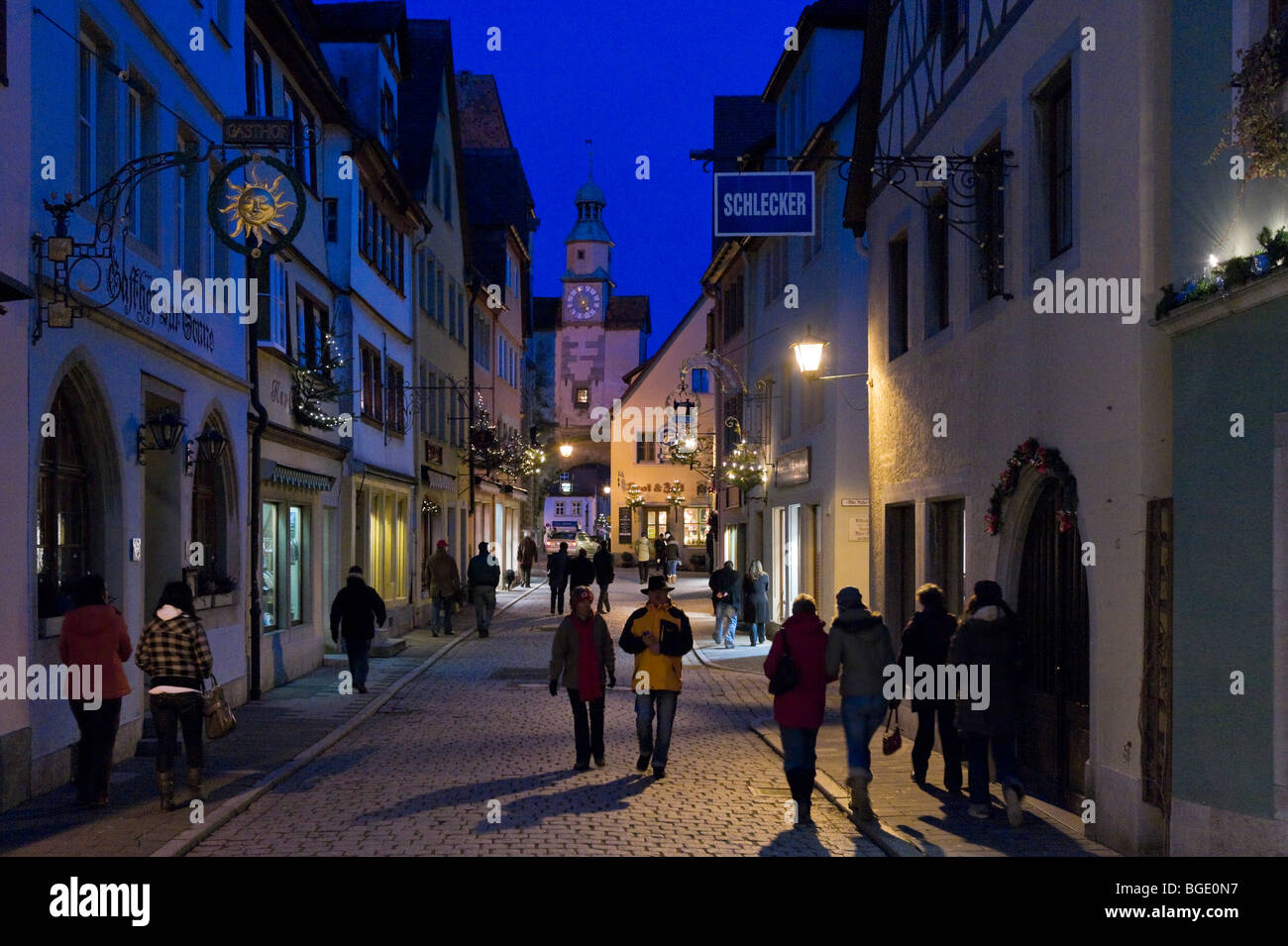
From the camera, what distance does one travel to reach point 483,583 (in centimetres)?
2791

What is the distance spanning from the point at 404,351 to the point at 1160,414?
77.7ft

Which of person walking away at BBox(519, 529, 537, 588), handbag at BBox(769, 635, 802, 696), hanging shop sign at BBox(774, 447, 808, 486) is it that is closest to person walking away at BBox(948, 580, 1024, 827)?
handbag at BBox(769, 635, 802, 696)

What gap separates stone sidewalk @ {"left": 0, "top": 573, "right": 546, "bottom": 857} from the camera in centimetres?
927

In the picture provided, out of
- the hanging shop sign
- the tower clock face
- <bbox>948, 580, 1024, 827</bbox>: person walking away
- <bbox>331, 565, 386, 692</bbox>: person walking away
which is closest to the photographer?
<bbox>948, 580, 1024, 827</bbox>: person walking away

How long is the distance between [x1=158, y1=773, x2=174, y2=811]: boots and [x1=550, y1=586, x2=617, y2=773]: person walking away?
345 cm

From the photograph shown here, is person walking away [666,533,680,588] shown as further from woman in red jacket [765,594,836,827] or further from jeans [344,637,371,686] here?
woman in red jacket [765,594,836,827]

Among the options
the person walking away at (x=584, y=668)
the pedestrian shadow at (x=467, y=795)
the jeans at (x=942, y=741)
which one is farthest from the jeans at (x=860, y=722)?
the person walking away at (x=584, y=668)

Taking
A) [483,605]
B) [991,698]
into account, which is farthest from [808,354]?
[483,605]

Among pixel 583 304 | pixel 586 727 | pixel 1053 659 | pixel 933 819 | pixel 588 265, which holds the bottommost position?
pixel 933 819

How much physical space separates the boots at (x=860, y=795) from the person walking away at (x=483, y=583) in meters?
17.4

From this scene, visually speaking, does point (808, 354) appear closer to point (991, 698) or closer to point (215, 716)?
point (991, 698)

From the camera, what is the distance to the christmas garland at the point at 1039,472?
1048cm

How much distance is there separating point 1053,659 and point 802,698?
2210 mm

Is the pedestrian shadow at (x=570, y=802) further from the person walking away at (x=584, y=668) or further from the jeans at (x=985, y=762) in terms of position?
the jeans at (x=985, y=762)
